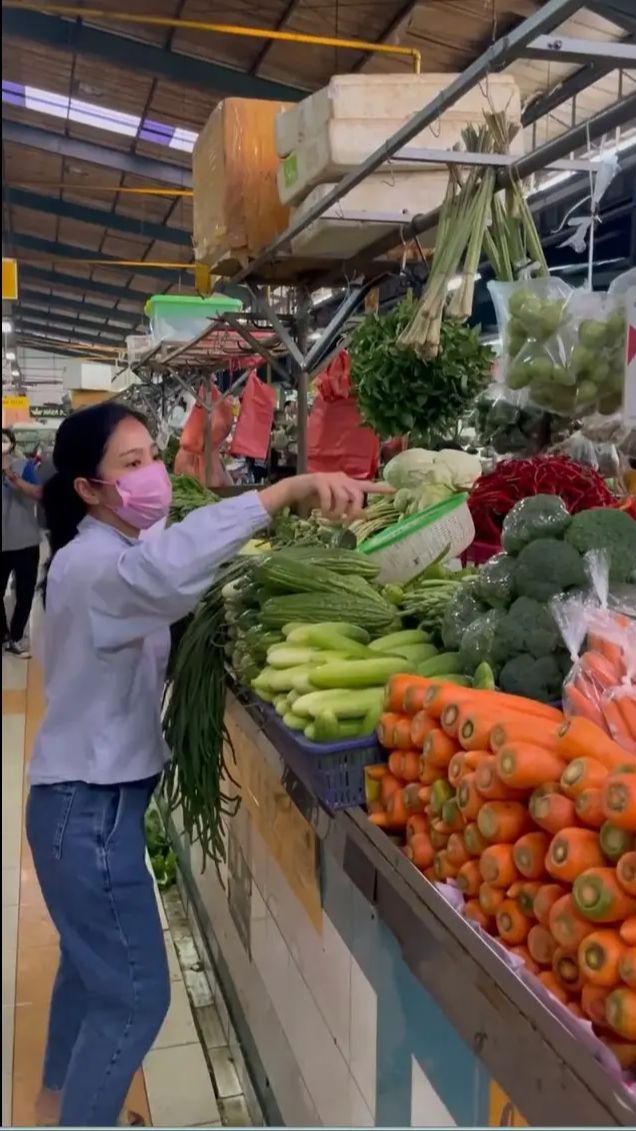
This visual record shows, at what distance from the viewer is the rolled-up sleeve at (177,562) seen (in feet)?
5.96

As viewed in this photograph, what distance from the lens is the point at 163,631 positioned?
222cm

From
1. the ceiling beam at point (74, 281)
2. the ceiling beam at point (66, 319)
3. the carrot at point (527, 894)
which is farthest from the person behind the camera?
the ceiling beam at point (66, 319)

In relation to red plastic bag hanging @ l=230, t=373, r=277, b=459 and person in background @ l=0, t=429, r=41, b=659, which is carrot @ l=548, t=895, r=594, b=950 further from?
person in background @ l=0, t=429, r=41, b=659

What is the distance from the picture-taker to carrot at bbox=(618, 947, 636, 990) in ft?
3.36

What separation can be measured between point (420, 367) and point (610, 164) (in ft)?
2.62

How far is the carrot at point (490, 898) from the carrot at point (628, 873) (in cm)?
25

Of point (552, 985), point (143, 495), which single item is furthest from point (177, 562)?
point (552, 985)

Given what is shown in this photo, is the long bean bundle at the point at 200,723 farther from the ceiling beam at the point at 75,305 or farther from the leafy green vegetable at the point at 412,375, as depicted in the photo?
the ceiling beam at the point at 75,305

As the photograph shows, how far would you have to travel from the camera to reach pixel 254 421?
627cm

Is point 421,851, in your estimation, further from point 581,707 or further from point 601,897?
point 601,897

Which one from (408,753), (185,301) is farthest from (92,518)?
(185,301)

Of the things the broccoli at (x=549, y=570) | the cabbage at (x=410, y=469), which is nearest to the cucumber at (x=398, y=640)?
the broccoli at (x=549, y=570)

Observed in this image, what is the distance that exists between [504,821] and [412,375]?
1.68 metres

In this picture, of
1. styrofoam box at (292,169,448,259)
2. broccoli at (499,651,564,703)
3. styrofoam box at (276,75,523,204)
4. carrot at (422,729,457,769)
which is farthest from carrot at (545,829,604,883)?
styrofoam box at (276,75,523,204)
